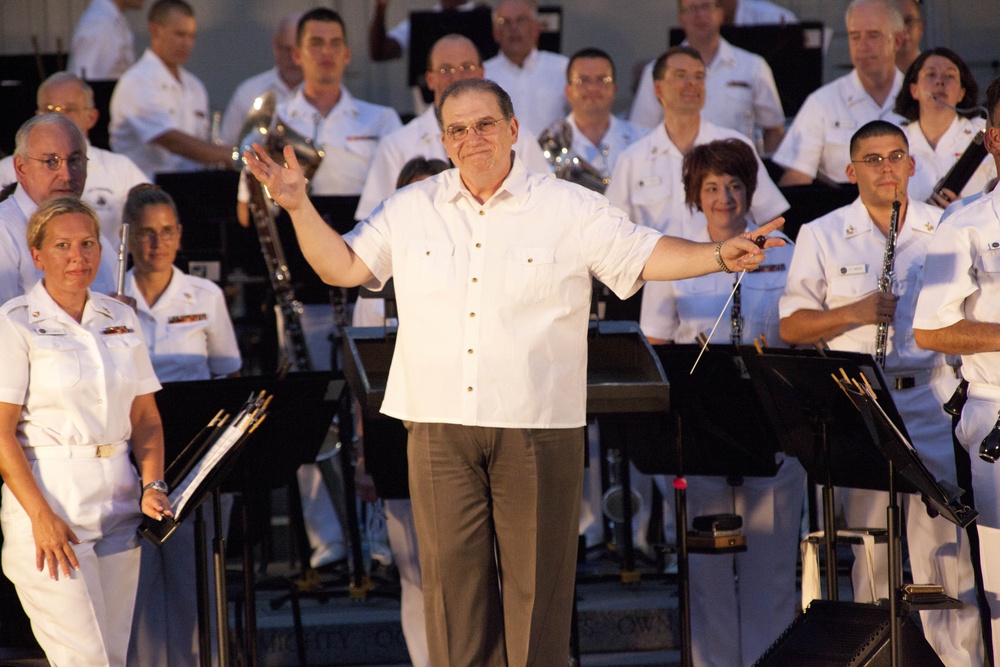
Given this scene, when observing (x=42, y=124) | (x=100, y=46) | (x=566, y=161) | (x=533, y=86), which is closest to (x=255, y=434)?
(x=42, y=124)

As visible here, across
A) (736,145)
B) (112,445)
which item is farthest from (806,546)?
(112,445)

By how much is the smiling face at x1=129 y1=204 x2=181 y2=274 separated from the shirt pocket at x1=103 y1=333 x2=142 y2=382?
811 mm

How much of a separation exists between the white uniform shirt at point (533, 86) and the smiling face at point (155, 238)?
2679 millimetres

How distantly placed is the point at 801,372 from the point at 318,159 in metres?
2.98

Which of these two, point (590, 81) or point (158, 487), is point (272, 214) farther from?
point (158, 487)

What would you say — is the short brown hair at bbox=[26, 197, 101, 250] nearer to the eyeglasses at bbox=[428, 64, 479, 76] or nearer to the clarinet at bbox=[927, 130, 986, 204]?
the eyeglasses at bbox=[428, 64, 479, 76]

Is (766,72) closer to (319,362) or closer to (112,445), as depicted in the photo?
(319,362)

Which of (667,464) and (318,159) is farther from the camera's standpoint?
(318,159)

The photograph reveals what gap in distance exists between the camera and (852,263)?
429cm

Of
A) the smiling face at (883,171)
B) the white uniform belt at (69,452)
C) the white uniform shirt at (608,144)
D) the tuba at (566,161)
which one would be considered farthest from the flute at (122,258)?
the smiling face at (883,171)

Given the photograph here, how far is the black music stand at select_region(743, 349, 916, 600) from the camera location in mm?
3568

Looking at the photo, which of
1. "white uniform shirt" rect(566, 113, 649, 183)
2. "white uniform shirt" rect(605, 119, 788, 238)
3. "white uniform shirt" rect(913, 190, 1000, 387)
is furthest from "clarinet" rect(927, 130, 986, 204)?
"white uniform shirt" rect(566, 113, 649, 183)

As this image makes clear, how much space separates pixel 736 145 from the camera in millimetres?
4617

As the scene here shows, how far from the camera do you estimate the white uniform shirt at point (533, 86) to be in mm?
6793
